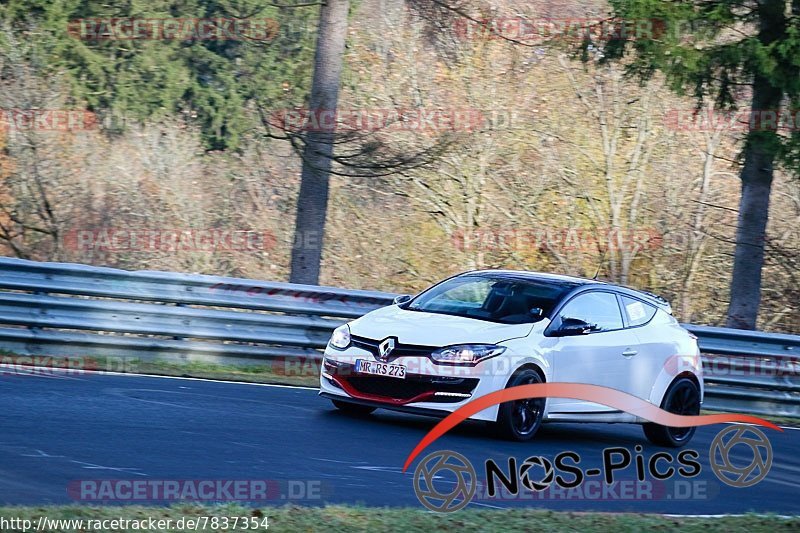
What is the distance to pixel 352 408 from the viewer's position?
1098 cm

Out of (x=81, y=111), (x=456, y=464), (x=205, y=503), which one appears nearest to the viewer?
(x=205, y=503)

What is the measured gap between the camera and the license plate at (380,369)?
997 cm

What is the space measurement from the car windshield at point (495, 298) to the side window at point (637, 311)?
2.38 ft

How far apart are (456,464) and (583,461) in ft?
5.14

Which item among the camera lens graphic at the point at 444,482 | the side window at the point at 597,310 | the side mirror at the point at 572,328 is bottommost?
the camera lens graphic at the point at 444,482

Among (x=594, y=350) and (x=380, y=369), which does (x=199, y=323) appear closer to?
(x=380, y=369)

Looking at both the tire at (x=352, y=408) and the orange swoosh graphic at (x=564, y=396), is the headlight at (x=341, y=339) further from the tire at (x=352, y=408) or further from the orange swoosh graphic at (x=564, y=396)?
the orange swoosh graphic at (x=564, y=396)

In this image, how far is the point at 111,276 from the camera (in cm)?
1330

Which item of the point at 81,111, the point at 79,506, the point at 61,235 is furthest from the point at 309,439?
the point at 81,111

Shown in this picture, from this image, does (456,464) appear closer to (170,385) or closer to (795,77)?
(170,385)

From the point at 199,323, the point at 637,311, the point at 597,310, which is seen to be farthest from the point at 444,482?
the point at 199,323

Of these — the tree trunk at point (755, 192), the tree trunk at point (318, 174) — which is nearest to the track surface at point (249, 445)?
the tree trunk at point (318, 174)

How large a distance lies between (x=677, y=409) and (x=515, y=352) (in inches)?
96.5

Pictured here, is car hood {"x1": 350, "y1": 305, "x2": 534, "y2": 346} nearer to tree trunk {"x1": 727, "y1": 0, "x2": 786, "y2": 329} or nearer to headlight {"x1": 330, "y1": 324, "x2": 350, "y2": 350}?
headlight {"x1": 330, "y1": 324, "x2": 350, "y2": 350}
